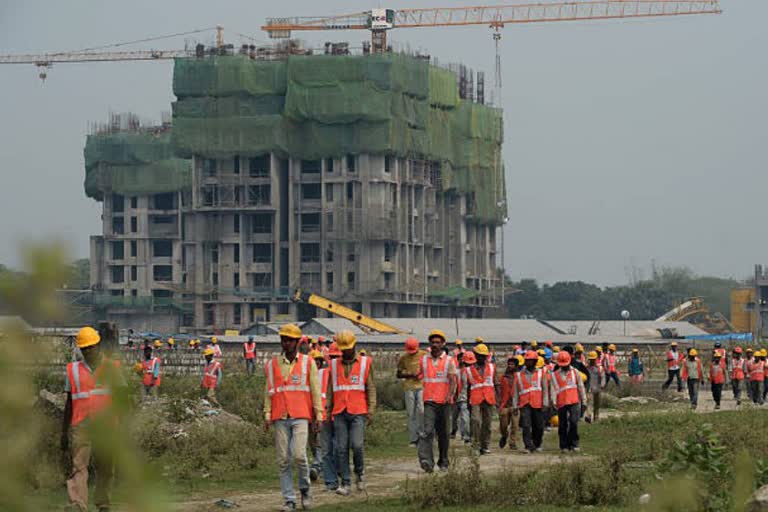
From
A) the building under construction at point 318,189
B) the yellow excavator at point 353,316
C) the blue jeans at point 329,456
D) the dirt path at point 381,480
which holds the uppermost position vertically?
the building under construction at point 318,189

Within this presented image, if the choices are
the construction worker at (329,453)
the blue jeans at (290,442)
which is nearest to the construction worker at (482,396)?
the construction worker at (329,453)

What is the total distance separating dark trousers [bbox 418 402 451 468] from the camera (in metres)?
17.5

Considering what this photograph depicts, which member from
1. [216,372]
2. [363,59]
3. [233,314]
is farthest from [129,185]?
[216,372]

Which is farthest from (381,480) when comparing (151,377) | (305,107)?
(305,107)

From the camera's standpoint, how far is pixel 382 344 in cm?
8431

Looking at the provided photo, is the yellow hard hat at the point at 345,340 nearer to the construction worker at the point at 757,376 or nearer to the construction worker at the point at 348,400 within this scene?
the construction worker at the point at 348,400

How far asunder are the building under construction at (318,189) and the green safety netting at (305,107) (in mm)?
103

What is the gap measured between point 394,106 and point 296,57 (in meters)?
8.33

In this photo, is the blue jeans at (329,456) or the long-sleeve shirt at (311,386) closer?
the long-sleeve shirt at (311,386)

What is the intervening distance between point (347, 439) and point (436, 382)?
7.71 feet

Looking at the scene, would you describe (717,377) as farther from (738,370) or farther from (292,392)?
(292,392)

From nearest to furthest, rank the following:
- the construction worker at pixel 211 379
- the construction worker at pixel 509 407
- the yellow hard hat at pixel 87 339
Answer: the yellow hard hat at pixel 87 339 < the construction worker at pixel 509 407 < the construction worker at pixel 211 379

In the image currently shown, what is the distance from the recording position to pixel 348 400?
15.5 meters

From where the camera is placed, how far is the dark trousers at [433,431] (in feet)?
57.5
